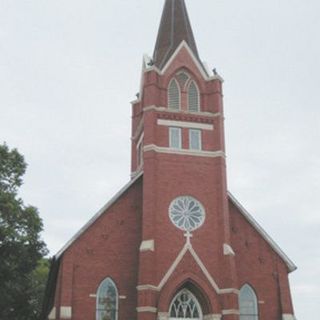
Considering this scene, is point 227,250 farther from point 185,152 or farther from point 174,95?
point 174,95

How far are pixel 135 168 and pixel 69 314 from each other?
471 inches

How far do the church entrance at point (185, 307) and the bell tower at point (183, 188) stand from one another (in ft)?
1.08

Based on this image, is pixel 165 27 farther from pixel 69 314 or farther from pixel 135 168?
pixel 69 314

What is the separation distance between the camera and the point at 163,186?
31281 mm

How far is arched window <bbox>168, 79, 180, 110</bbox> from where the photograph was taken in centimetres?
3356

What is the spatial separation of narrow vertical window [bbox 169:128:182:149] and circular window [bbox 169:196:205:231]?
9.92 ft

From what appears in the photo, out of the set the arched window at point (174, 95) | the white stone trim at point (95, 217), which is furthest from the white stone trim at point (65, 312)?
the arched window at point (174, 95)

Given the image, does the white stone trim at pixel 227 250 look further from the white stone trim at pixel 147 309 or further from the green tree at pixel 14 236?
the green tree at pixel 14 236

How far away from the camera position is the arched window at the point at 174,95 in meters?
33.6

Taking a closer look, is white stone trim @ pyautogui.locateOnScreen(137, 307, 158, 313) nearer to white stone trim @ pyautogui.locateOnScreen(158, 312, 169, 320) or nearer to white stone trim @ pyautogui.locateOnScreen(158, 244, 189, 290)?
white stone trim @ pyautogui.locateOnScreen(158, 312, 169, 320)

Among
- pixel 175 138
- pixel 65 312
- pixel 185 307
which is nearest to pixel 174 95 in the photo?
pixel 175 138

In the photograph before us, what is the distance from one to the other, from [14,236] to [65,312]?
4.74m

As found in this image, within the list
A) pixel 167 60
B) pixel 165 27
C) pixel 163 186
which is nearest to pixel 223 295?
pixel 163 186

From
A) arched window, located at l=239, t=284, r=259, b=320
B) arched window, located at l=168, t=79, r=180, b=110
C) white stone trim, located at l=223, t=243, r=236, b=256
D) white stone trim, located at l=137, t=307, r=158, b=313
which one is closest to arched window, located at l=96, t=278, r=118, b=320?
white stone trim, located at l=137, t=307, r=158, b=313
